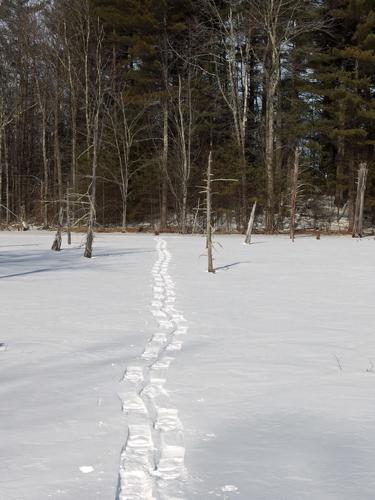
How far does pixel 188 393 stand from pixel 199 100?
33.9m

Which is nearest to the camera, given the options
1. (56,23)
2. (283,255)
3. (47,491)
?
(47,491)

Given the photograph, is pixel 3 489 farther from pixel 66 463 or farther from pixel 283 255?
pixel 283 255

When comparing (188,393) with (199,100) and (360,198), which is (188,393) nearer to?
(360,198)

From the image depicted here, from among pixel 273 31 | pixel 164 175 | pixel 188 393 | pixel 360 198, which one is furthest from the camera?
pixel 164 175

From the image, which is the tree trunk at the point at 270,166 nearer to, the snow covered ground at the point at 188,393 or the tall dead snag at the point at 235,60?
the tall dead snag at the point at 235,60

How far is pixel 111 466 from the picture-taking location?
345 cm

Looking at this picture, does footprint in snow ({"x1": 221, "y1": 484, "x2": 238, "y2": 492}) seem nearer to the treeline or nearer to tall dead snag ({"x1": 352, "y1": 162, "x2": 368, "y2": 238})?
tall dead snag ({"x1": 352, "y1": 162, "x2": 368, "y2": 238})

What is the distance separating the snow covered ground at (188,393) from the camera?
10.9 ft

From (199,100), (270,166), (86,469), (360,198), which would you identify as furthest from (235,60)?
(86,469)

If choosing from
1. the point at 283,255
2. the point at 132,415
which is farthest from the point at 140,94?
the point at 132,415

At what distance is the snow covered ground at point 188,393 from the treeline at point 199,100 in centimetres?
2397

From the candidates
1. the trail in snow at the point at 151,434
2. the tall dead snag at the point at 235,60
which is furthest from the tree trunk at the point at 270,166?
the trail in snow at the point at 151,434

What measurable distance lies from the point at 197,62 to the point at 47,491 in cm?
3794

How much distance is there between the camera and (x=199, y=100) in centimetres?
3703
